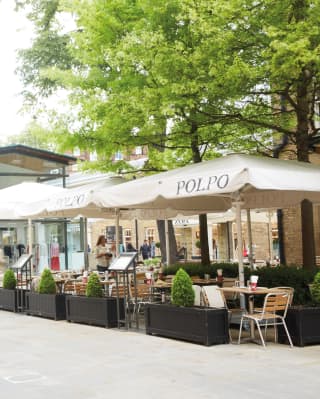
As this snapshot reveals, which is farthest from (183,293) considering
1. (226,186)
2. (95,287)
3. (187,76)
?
(187,76)

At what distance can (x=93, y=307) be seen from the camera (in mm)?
12180

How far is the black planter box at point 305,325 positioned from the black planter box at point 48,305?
5.65 m

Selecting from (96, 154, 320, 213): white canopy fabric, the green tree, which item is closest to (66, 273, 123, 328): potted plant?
(96, 154, 320, 213): white canopy fabric

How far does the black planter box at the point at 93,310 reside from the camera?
11.8 meters

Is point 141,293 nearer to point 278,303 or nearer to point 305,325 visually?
point 278,303

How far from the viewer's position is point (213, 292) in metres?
10.3

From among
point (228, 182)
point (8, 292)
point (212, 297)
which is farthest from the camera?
point (8, 292)

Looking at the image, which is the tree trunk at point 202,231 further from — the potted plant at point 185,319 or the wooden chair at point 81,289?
the potted plant at point 185,319

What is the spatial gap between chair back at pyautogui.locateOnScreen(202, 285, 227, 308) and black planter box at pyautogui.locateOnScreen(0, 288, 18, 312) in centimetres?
663

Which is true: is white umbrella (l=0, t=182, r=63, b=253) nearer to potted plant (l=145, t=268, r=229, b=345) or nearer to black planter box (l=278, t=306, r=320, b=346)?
potted plant (l=145, t=268, r=229, b=345)

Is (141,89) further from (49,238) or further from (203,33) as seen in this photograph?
(49,238)

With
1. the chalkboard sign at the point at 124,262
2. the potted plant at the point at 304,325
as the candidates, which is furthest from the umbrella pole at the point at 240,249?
the chalkboard sign at the point at 124,262

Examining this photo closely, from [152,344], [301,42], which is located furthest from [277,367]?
[301,42]

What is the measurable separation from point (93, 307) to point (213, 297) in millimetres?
2906
